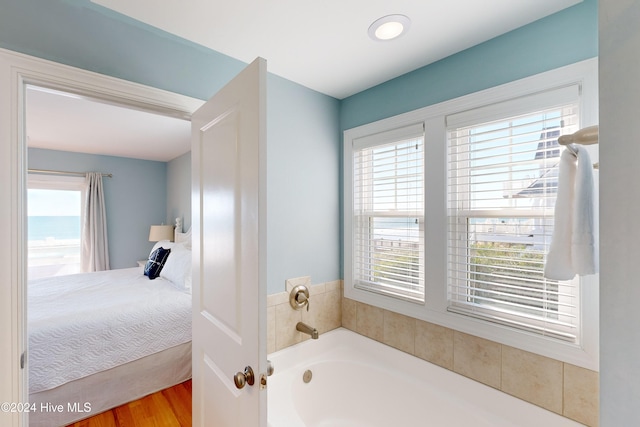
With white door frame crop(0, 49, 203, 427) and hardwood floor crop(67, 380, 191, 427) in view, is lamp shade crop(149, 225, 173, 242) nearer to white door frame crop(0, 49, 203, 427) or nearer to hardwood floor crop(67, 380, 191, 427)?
hardwood floor crop(67, 380, 191, 427)

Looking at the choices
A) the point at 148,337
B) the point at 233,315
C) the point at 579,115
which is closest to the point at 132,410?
the point at 148,337

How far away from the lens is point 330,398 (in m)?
1.90

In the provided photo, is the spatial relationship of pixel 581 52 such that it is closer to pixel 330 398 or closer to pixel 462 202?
pixel 462 202

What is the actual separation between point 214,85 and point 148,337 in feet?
6.82

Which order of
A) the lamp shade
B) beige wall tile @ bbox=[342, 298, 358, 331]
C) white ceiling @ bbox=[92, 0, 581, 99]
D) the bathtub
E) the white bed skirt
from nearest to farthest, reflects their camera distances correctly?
white ceiling @ bbox=[92, 0, 581, 99], the bathtub, the white bed skirt, beige wall tile @ bbox=[342, 298, 358, 331], the lamp shade

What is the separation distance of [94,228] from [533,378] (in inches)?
218

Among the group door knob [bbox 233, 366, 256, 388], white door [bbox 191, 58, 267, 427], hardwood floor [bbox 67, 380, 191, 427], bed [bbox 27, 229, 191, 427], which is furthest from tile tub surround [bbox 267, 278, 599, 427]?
bed [bbox 27, 229, 191, 427]

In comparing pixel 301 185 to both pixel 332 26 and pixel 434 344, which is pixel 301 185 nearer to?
pixel 332 26

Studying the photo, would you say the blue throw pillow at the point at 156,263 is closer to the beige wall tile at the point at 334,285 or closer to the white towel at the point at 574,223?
the beige wall tile at the point at 334,285

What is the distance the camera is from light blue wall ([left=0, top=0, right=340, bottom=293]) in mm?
1142

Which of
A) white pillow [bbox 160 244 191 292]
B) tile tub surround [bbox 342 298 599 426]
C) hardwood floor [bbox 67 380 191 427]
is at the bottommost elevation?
hardwood floor [bbox 67 380 191 427]

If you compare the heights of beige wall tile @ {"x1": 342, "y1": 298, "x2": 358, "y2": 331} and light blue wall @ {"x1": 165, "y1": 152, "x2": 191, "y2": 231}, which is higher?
light blue wall @ {"x1": 165, "y1": 152, "x2": 191, "y2": 231}

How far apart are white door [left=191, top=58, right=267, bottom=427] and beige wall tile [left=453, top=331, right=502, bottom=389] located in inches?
45.4

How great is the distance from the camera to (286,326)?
1922 mm
